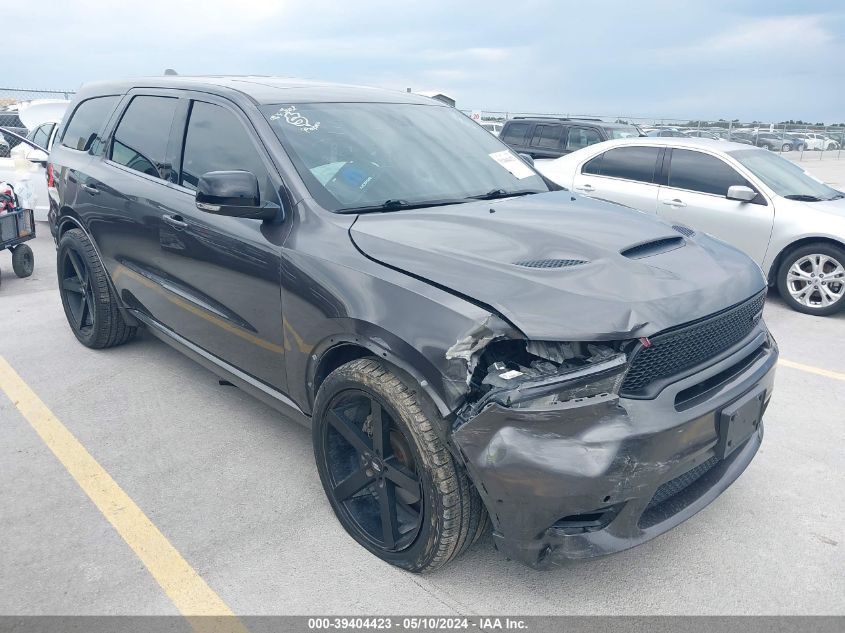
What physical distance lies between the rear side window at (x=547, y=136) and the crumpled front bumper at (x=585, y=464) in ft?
33.6

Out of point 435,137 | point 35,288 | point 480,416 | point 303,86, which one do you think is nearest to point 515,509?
point 480,416

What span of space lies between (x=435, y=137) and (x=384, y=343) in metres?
1.64

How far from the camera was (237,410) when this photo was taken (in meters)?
4.19

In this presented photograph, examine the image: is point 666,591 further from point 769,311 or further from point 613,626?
point 769,311

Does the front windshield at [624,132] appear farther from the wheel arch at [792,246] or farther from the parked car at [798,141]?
the parked car at [798,141]

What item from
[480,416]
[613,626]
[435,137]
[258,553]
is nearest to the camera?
[480,416]

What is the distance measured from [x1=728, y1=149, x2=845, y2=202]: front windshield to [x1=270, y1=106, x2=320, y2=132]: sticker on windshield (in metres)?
5.22

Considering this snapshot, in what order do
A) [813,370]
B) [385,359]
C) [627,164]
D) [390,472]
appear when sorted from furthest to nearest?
[627,164]
[813,370]
[390,472]
[385,359]

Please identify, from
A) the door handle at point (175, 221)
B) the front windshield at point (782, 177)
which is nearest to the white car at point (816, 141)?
the front windshield at point (782, 177)

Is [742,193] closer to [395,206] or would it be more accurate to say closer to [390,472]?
[395,206]

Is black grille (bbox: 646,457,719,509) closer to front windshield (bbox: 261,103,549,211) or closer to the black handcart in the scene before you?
front windshield (bbox: 261,103,549,211)

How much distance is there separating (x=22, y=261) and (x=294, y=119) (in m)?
5.40

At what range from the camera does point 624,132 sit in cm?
1247

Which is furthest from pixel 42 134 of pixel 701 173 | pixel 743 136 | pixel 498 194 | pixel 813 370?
pixel 743 136
